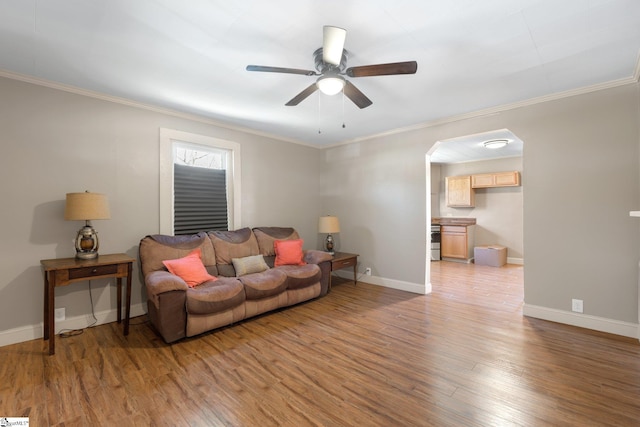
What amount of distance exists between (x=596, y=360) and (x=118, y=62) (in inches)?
191

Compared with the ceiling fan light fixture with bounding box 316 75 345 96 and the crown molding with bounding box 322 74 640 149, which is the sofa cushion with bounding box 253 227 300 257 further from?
the ceiling fan light fixture with bounding box 316 75 345 96

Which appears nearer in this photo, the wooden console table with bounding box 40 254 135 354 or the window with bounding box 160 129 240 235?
the wooden console table with bounding box 40 254 135 354

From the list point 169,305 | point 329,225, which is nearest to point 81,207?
point 169,305

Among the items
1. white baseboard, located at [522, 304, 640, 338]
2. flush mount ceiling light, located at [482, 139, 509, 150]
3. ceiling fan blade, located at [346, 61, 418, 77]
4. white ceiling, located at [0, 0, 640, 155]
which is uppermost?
white ceiling, located at [0, 0, 640, 155]

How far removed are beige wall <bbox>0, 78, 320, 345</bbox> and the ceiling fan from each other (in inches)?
85.9

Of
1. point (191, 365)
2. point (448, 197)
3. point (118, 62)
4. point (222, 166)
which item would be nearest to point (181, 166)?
point (222, 166)

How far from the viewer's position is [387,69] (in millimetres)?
1983

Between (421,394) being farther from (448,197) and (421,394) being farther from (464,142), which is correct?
(448,197)

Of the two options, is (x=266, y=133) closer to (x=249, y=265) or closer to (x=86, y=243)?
(x=249, y=265)

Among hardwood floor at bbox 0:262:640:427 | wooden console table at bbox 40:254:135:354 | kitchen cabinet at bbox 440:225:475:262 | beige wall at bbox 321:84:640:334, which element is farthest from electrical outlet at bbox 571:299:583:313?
wooden console table at bbox 40:254:135:354

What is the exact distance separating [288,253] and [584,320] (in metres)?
3.51

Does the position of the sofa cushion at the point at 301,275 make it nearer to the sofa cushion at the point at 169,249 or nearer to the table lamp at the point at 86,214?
the sofa cushion at the point at 169,249

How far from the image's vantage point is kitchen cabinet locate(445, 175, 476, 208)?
705 cm

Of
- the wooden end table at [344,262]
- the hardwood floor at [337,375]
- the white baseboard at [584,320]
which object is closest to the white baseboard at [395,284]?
the wooden end table at [344,262]
